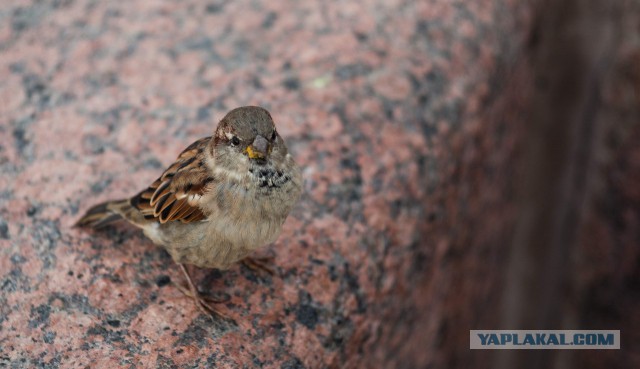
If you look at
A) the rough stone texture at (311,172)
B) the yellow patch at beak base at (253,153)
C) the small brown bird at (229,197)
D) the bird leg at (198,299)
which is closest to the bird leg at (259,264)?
the rough stone texture at (311,172)

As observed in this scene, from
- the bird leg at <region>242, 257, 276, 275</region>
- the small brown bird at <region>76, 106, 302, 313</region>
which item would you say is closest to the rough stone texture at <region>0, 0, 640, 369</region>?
the bird leg at <region>242, 257, 276, 275</region>

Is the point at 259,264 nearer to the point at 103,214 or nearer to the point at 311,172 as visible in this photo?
the point at 311,172

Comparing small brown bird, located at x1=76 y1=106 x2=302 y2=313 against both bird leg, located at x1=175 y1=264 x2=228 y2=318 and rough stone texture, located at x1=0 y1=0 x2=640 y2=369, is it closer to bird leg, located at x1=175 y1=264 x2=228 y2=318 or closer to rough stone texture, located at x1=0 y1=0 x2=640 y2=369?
bird leg, located at x1=175 y1=264 x2=228 y2=318

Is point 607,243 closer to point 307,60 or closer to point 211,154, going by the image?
point 307,60

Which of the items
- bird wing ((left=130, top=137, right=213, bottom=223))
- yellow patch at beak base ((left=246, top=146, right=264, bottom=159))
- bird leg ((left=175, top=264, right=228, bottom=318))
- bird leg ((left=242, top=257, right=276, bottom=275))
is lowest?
bird leg ((left=175, top=264, right=228, bottom=318))

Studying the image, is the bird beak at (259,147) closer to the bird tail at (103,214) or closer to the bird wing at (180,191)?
the bird wing at (180,191)

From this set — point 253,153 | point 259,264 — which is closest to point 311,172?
point 259,264
